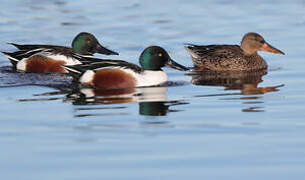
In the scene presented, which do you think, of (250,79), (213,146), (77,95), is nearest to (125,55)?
(250,79)

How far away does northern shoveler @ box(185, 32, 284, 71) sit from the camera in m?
13.5

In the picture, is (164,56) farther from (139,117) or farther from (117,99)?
(139,117)

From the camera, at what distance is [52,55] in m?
13.2

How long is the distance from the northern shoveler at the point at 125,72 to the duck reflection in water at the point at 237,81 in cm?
67

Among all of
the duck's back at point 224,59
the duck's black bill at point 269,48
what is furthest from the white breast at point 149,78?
the duck's black bill at point 269,48

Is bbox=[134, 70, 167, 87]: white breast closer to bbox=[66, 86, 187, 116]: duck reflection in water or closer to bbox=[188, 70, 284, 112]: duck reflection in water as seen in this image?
bbox=[66, 86, 187, 116]: duck reflection in water

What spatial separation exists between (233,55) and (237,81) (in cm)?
142

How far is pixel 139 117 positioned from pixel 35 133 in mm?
1337

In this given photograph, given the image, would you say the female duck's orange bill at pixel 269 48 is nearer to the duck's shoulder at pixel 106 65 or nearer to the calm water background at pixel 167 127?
the calm water background at pixel 167 127

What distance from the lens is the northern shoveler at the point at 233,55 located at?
13.5 m

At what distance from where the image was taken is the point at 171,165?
22.4ft

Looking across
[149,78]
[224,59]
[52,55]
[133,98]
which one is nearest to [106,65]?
[149,78]

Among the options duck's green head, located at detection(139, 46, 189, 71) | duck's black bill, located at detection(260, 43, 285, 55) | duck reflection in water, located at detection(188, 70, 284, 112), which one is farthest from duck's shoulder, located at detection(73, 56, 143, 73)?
duck's black bill, located at detection(260, 43, 285, 55)

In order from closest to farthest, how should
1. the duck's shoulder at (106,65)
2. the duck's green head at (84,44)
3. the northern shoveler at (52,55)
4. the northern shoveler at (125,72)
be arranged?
the northern shoveler at (125,72), the duck's shoulder at (106,65), the northern shoveler at (52,55), the duck's green head at (84,44)
